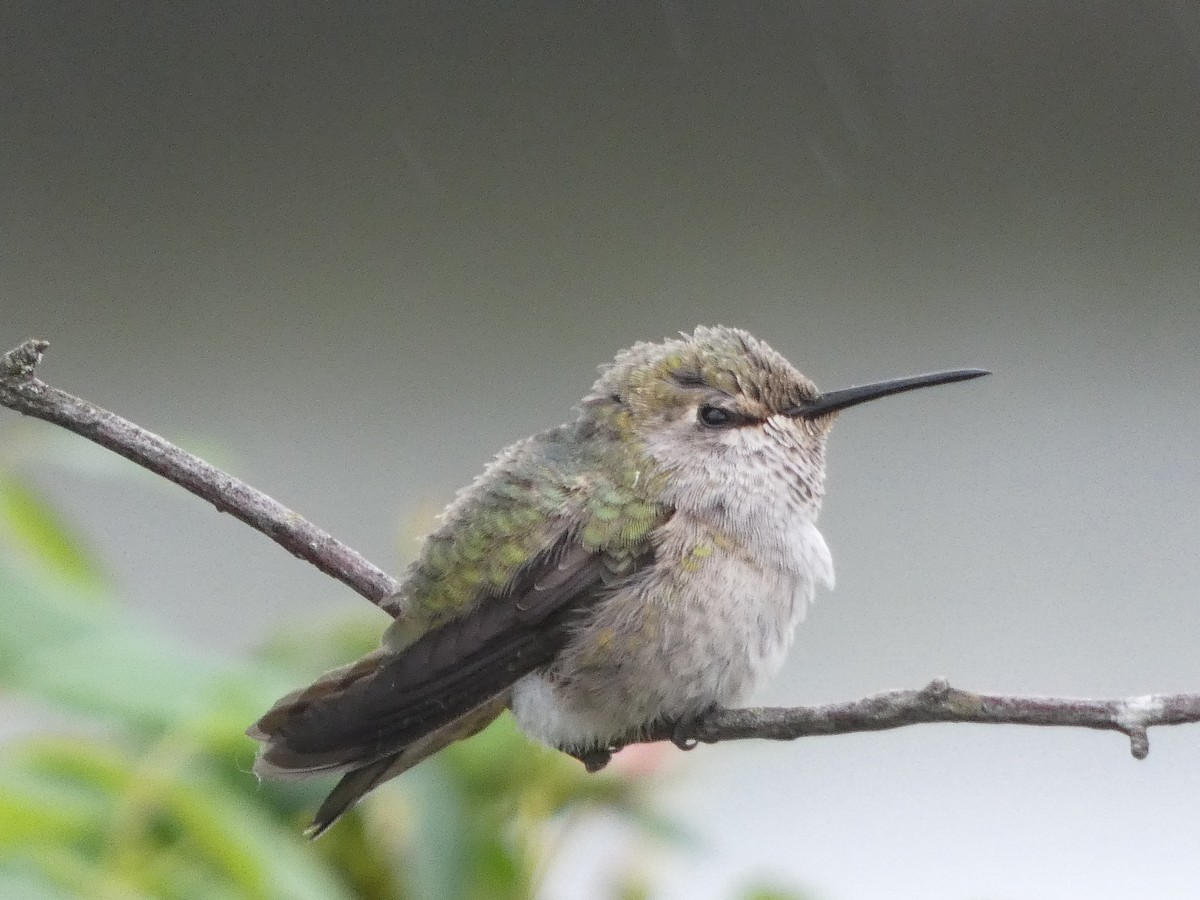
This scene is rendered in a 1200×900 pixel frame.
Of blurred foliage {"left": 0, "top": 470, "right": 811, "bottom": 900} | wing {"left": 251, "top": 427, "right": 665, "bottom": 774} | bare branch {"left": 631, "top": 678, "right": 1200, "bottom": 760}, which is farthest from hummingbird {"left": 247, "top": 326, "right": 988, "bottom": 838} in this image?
bare branch {"left": 631, "top": 678, "right": 1200, "bottom": 760}

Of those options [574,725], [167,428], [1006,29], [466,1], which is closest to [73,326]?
[167,428]

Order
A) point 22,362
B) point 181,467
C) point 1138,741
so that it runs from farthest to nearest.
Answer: point 181,467 < point 22,362 < point 1138,741

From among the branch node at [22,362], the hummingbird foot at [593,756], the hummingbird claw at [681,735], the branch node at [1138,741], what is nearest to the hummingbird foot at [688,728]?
the hummingbird claw at [681,735]

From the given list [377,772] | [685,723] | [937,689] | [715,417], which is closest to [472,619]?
[377,772]

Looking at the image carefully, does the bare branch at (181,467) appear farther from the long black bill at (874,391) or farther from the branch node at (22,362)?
the long black bill at (874,391)

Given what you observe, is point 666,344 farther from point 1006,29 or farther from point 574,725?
point 1006,29

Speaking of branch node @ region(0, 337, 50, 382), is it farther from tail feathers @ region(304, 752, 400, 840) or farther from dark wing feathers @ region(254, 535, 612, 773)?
tail feathers @ region(304, 752, 400, 840)

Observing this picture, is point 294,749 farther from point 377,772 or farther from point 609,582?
point 609,582
